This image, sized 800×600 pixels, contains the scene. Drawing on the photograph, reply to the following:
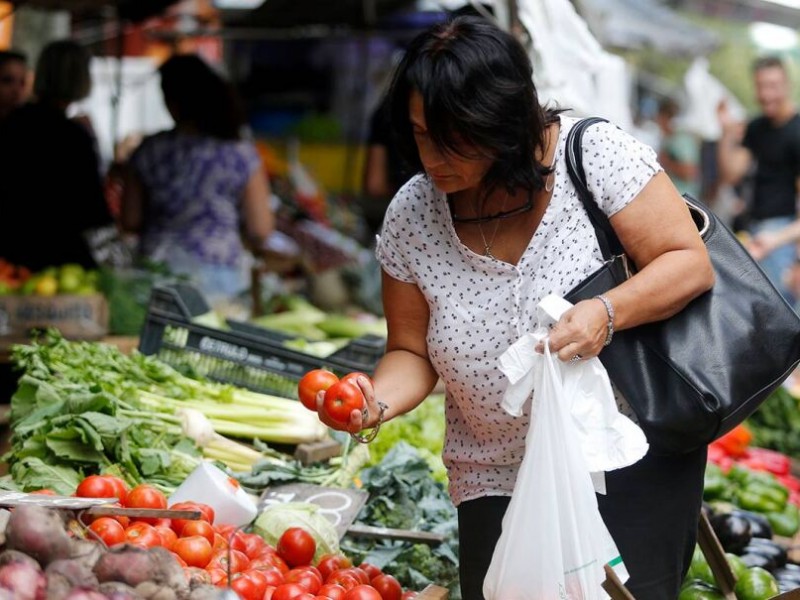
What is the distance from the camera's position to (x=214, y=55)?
58.0 ft

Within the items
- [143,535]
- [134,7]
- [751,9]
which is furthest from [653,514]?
A: [751,9]

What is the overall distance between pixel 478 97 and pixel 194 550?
1.24 metres

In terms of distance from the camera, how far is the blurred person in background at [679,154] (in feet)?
60.8

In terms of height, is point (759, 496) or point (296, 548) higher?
point (296, 548)

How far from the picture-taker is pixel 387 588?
304cm

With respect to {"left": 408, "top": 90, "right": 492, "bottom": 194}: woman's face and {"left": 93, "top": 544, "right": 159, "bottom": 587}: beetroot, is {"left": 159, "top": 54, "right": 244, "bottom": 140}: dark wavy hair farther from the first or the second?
{"left": 93, "top": 544, "right": 159, "bottom": 587}: beetroot

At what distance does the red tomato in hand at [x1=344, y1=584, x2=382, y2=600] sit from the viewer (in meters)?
2.78

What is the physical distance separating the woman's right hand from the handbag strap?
63 cm

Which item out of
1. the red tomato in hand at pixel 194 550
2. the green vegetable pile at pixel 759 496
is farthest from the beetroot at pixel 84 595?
the green vegetable pile at pixel 759 496

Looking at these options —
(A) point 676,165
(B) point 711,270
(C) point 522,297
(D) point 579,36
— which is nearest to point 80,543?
(C) point 522,297

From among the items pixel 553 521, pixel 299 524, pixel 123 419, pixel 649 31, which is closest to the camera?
pixel 553 521

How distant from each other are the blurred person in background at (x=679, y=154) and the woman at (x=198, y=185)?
1249cm

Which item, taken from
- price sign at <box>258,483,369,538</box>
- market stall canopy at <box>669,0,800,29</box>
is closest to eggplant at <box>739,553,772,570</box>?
price sign at <box>258,483,369,538</box>

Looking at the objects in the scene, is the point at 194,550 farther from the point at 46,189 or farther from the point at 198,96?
the point at 46,189
